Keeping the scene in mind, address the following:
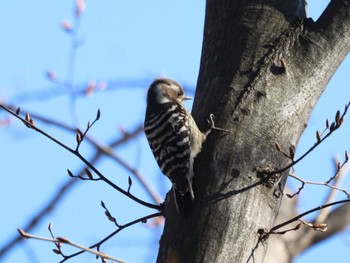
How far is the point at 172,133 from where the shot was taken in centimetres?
490

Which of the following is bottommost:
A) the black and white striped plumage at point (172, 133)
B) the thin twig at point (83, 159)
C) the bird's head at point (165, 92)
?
the thin twig at point (83, 159)

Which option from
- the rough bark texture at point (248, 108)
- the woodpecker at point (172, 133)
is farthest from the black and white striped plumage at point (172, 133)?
the rough bark texture at point (248, 108)

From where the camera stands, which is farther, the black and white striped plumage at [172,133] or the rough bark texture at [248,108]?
the black and white striped plumage at [172,133]

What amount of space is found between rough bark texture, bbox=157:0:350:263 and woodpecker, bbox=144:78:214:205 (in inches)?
5.5

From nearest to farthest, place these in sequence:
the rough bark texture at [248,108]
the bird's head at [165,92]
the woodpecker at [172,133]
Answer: the rough bark texture at [248,108] → the woodpecker at [172,133] → the bird's head at [165,92]

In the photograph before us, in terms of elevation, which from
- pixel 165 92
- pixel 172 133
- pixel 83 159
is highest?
pixel 165 92

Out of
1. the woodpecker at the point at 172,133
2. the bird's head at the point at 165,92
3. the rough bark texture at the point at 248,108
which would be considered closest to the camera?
the rough bark texture at the point at 248,108

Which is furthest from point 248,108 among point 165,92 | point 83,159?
point 165,92

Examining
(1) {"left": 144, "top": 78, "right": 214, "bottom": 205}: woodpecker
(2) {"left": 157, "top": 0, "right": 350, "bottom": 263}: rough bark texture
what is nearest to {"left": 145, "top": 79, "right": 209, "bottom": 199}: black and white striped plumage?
(1) {"left": 144, "top": 78, "right": 214, "bottom": 205}: woodpecker

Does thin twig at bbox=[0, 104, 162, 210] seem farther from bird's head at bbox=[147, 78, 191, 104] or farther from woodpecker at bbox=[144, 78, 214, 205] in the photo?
bird's head at bbox=[147, 78, 191, 104]

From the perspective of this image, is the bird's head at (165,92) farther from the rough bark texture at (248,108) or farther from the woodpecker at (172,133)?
the rough bark texture at (248,108)

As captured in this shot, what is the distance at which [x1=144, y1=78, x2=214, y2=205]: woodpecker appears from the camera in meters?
4.18

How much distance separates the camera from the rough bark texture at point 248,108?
3531mm

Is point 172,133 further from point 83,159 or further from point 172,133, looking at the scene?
point 83,159
